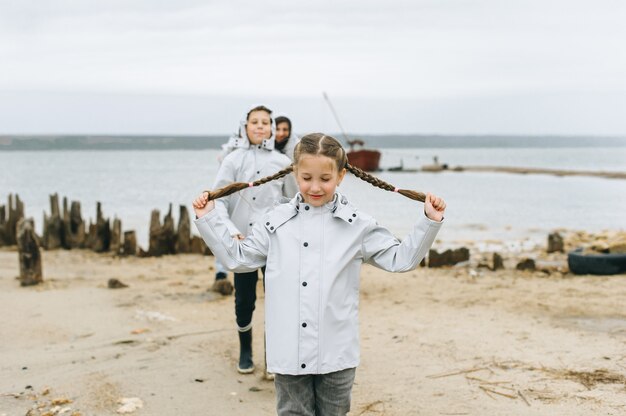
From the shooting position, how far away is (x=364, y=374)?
5.79 m

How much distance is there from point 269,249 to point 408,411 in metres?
2.12

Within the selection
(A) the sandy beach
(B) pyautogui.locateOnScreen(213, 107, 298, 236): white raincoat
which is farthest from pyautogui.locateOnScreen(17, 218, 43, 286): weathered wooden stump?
(B) pyautogui.locateOnScreen(213, 107, 298, 236): white raincoat

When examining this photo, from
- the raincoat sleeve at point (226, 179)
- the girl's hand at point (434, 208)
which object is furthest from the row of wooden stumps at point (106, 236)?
the girl's hand at point (434, 208)

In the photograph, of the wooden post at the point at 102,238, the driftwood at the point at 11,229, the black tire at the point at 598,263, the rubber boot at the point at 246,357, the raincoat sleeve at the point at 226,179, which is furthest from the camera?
the driftwood at the point at 11,229

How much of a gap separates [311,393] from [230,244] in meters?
0.85

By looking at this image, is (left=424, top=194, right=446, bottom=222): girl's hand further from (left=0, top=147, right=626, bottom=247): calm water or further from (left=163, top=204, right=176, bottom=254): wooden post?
(left=0, top=147, right=626, bottom=247): calm water

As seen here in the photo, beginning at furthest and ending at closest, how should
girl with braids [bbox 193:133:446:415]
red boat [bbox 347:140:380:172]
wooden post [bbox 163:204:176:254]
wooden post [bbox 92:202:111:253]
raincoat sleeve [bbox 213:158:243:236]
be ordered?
red boat [bbox 347:140:380:172], wooden post [bbox 92:202:111:253], wooden post [bbox 163:204:176:254], raincoat sleeve [bbox 213:158:243:236], girl with braids [bbox 193:133:446:415]

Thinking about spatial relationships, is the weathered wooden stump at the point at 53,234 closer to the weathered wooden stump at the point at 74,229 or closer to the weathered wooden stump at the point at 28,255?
the weathered wooden stump at the point at 74,229

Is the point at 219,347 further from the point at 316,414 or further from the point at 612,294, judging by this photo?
the point at 612,294

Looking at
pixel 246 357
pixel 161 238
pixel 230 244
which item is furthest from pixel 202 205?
pixel 161 238

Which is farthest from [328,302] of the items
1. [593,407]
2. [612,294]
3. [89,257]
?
[89,257]

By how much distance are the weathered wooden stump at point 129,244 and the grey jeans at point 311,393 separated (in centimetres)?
963

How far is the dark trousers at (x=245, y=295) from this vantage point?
Answer: 17.9 feet

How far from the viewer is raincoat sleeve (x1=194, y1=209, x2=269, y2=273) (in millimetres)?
3508
